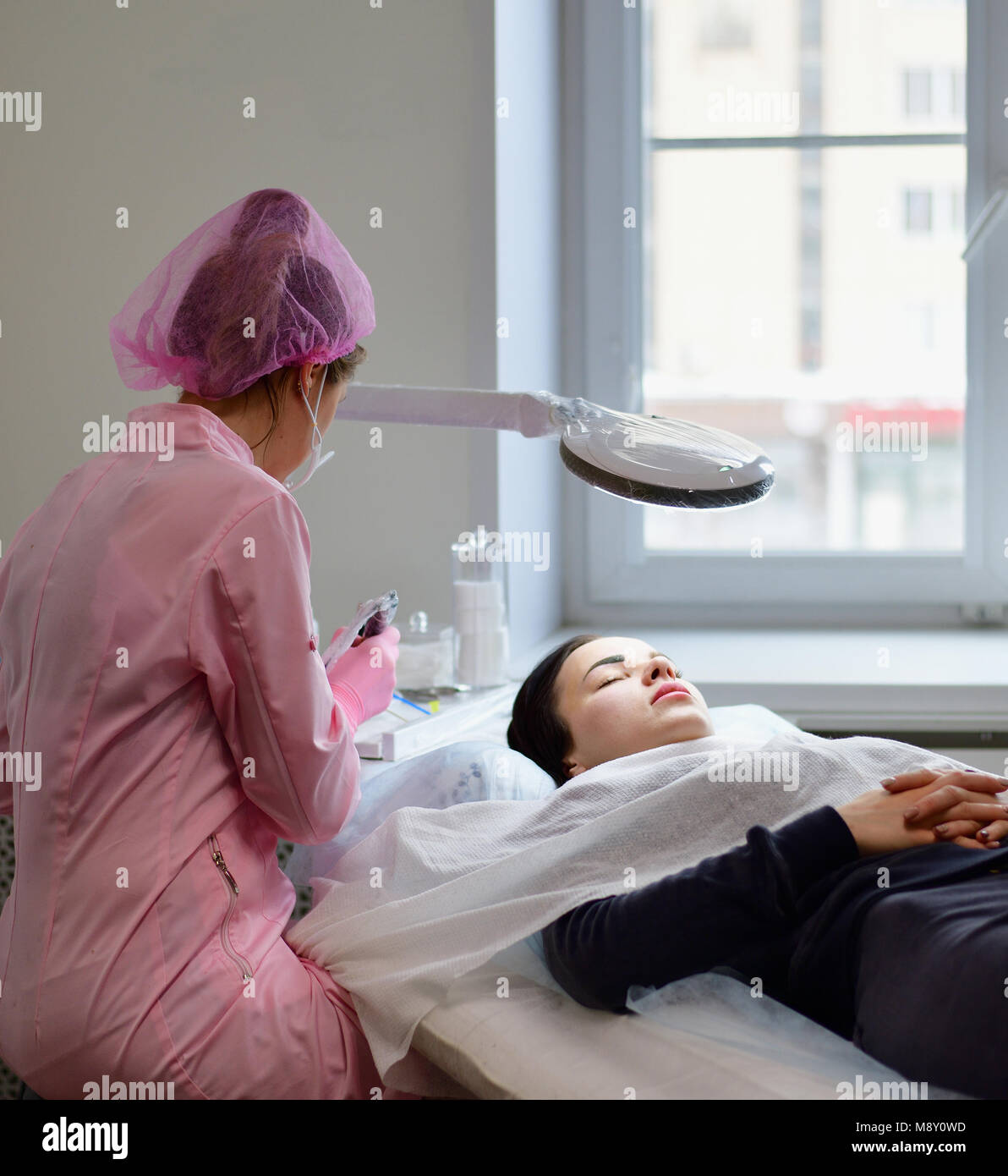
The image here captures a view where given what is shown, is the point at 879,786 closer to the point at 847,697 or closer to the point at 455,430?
the point at 847,697

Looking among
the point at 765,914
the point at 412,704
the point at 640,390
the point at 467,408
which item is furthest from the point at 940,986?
the point at 640,390

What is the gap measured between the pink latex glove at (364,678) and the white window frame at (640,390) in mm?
1026

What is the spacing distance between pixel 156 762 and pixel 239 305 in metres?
0.41

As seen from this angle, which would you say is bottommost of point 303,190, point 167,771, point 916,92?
point 167,771

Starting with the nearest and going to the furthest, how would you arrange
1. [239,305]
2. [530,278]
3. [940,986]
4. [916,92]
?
[940,986]
[239,305]
[530,278]
[916,92]

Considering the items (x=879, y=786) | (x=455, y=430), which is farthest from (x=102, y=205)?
(x=879, y=786)

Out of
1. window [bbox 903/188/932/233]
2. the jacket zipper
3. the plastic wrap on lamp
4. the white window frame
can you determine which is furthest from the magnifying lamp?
window [bbox 903/188/932/233]

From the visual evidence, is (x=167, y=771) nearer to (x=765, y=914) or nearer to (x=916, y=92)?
(x=765, y=914)

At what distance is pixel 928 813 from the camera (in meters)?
0.95

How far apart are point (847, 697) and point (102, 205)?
4.53 feet

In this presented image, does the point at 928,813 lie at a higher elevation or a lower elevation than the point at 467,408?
lower

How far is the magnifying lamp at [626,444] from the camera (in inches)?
41.6

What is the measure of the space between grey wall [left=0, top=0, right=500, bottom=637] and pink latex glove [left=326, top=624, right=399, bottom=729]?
577mm

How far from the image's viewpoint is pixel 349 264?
46.2 inches
